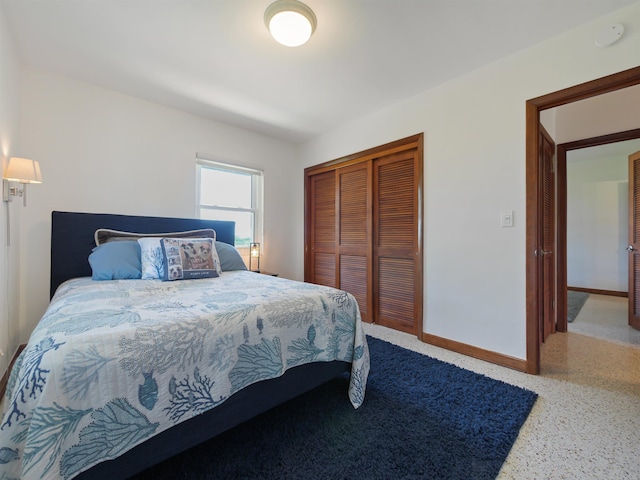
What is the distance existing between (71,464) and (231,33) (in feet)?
7.88

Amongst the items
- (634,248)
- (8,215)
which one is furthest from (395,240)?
(8,215)

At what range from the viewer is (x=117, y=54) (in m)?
2.21

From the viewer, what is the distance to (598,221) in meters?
4.94

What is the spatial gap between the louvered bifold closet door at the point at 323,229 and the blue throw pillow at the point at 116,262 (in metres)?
2.29

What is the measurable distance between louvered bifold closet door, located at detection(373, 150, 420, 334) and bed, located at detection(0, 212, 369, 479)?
1404 mm

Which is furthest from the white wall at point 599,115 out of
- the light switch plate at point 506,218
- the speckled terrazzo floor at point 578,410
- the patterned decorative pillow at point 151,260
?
the patterned decorative pillow at point 151,260

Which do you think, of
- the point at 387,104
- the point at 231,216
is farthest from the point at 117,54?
the point at 387,104

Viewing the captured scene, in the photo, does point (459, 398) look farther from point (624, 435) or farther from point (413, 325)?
point (413, 325)

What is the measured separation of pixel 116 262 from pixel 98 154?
1.22 m

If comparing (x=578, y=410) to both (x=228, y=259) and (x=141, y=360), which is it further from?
(x=228, y=259)

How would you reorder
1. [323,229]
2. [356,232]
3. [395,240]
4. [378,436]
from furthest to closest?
[323,229] < [356,232] < [395,240] < [378,436]

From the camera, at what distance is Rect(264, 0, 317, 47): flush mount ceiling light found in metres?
1.66

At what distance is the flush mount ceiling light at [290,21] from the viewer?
1656 mm

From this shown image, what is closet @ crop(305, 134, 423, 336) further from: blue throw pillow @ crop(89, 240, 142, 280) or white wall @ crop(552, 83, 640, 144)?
blue throw pillow @ crop(89, 240, 142, 280)
